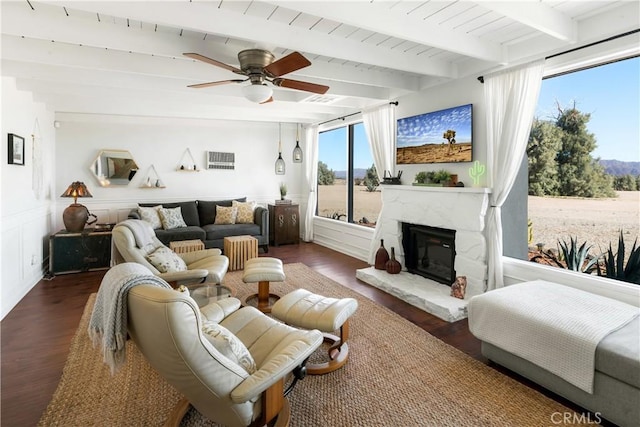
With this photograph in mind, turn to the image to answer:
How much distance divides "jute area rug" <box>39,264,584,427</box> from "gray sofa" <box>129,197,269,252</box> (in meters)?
2.78

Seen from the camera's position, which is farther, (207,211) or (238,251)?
(207,211)

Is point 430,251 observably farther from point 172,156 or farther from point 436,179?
point 172,156

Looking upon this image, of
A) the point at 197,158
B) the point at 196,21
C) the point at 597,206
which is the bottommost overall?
the point at 597,206

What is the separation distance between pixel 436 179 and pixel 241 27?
2.77m

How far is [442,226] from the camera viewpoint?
3.98 m

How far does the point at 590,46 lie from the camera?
9.30 feet

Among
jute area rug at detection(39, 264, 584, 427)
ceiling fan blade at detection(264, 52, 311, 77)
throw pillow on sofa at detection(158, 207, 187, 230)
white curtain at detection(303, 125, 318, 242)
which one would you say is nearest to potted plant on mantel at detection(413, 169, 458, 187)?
jute area rug at detection(39, 264, 584, 427)

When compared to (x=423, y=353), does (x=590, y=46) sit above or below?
above

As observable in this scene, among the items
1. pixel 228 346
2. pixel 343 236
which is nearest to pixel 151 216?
pixel 343 236

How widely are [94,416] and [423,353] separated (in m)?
2.27

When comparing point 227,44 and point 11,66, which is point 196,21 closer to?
point 227,44

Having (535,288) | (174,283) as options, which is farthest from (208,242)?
(535,288)

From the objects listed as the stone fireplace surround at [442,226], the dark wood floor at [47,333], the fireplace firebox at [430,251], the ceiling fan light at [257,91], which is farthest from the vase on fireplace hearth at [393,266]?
the ceiling fan light at [257,91]

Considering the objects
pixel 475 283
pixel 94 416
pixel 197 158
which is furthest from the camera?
pixel 197 158
